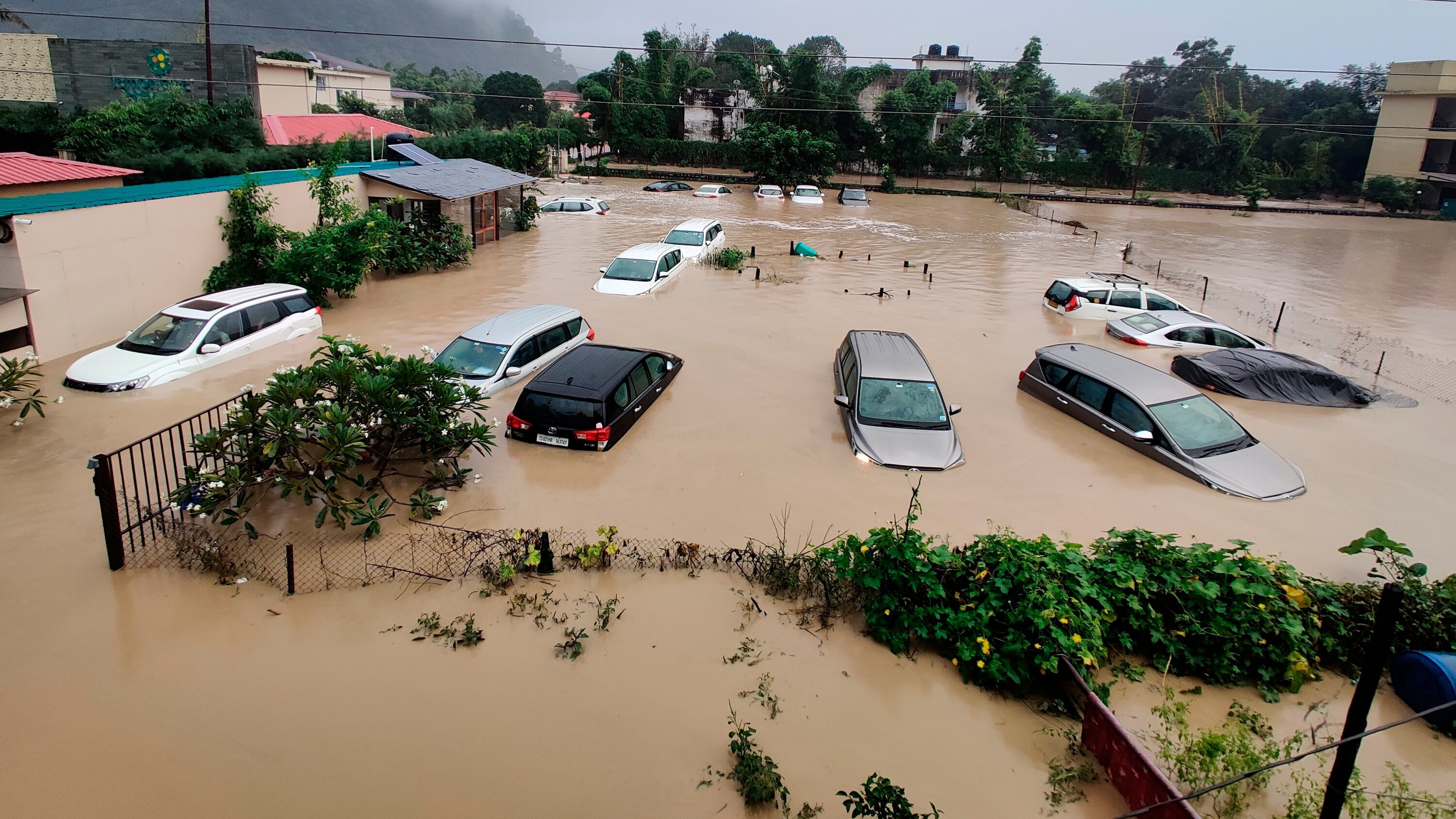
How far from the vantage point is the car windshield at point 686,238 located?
Result: 24.2 m

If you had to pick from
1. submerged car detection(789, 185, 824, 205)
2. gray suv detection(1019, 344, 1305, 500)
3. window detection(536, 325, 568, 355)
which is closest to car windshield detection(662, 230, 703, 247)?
window detection(536, 325, 568, 355)

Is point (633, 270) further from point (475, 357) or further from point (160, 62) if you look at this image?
point (160, 62)

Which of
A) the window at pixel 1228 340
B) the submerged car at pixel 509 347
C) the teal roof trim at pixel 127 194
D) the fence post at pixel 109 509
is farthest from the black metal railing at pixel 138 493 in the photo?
the window at pixel 1228 340

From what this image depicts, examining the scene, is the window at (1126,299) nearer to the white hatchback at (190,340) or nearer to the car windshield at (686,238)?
the car windshield at (686,238)

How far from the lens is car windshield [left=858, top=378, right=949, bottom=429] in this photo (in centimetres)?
1139

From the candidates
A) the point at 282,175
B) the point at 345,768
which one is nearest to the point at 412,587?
the point at 345,768

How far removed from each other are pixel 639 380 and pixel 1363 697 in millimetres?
9337

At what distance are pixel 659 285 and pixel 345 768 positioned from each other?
1594 cm

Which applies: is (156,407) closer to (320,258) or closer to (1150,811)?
(320,258)

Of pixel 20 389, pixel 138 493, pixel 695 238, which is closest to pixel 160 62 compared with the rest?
pixel 695 238

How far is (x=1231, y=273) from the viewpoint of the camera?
28.4m

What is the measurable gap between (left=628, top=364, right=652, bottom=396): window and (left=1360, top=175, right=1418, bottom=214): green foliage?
2351 inches

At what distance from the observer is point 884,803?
4945 millimetres

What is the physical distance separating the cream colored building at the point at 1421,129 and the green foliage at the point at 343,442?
217ft
